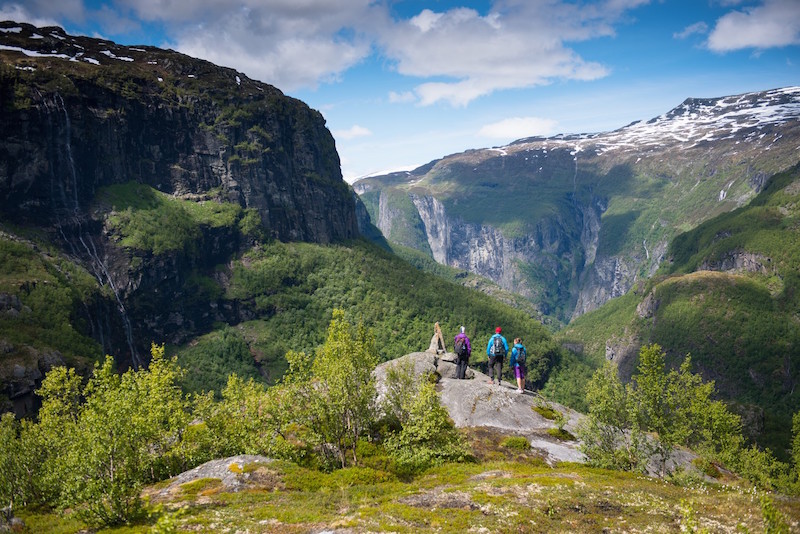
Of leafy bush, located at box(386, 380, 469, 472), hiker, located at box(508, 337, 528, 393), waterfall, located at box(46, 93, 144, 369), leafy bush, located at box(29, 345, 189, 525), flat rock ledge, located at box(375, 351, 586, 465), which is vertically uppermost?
waterfall, located at box(46, 93, 144, 369)

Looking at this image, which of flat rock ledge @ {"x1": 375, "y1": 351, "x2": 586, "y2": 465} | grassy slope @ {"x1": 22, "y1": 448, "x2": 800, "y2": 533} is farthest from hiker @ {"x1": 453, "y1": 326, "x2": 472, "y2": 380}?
grassy slope @ {"x1": 22, "y1": 448, "x2": 800, "y2": 533}

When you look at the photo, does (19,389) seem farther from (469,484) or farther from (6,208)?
(469,484)

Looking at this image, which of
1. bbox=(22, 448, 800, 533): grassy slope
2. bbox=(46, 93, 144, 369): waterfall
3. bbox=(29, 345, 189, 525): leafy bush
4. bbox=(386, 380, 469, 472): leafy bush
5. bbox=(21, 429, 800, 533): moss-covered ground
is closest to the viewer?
bbox=(21, 429, 800, 533): moss-covered ground

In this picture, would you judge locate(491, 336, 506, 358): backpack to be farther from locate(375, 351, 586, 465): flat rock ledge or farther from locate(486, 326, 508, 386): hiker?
locate(375, 351, 586, 465): flat rock ledge

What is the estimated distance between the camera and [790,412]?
183 meters

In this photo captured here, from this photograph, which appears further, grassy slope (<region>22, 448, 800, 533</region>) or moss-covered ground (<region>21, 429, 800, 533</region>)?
grassy slope (<region>22, 448, 800, 533</region>)

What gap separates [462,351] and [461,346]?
124 cm

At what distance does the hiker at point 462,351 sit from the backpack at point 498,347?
9.09ft

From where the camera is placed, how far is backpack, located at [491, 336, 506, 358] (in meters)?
42.7

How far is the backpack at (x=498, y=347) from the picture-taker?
4266cm

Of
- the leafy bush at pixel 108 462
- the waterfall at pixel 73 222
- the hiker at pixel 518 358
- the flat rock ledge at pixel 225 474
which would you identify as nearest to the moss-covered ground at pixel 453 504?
the flat rock ledge at pixel 225 474

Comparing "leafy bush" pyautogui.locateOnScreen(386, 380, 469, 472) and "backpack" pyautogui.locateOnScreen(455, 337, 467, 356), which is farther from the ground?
"backpack" pyautogui.locateOnScreen(455, 337, 467, 356)

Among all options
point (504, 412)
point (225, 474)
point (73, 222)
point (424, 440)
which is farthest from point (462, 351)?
point (73, 222)

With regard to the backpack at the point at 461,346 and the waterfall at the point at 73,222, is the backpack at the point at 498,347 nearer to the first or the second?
the backpack at the point at 461,346
